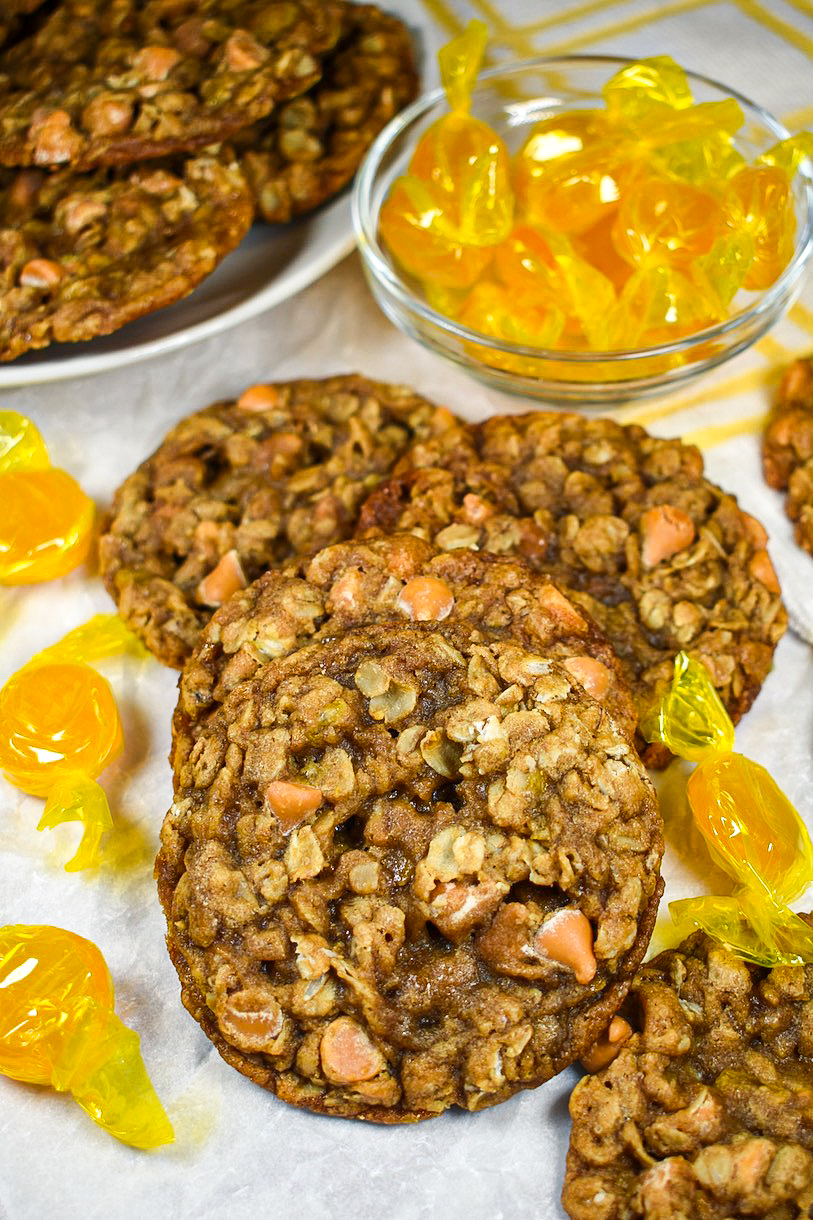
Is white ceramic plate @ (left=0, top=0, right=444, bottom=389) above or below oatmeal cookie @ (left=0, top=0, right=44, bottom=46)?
below

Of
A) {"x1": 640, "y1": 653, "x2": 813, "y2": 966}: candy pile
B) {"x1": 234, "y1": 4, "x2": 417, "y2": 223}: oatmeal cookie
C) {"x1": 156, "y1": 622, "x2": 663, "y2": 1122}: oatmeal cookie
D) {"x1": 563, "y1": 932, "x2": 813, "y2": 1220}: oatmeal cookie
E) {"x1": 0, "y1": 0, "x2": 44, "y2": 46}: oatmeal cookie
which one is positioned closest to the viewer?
{"x1": 563, "y1": 932, "x2": 813, "y2": 1220}: oatmeal cookie

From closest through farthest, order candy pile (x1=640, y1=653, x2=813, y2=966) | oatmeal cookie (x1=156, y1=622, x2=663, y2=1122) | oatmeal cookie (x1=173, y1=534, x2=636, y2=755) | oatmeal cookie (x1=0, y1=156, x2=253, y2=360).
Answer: oatmeal cookie (x1=156, y1=622, x2=663, y2=1122), candy pile (x1=640, y1=653, x2=813, y2=966), oatmeal cookie (x1=173, y1=534, x2=636, y2=755), oatmeal cookie (x1=0, y1=156, x2=253, y2=360)

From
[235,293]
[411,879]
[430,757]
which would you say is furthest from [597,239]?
[411,879]

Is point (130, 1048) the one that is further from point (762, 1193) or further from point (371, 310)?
point (371, 310)

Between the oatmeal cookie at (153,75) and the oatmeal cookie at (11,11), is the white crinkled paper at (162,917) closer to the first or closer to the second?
the oatmeal cookie at (153,75)

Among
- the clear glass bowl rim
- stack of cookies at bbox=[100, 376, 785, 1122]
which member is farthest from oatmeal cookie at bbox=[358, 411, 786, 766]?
the clear glass bowl rim

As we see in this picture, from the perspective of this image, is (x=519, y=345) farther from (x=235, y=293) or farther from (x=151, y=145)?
(x=151, y=145)

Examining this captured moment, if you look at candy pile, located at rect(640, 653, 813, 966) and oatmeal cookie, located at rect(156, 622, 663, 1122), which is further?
candy pile, located at rect(640, 653, 813, 966)

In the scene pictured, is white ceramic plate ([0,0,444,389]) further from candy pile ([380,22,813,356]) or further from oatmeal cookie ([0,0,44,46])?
oatmeal cookie ([0,0,44,46])

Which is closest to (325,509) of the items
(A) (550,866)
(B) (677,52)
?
(A) (550,866)
